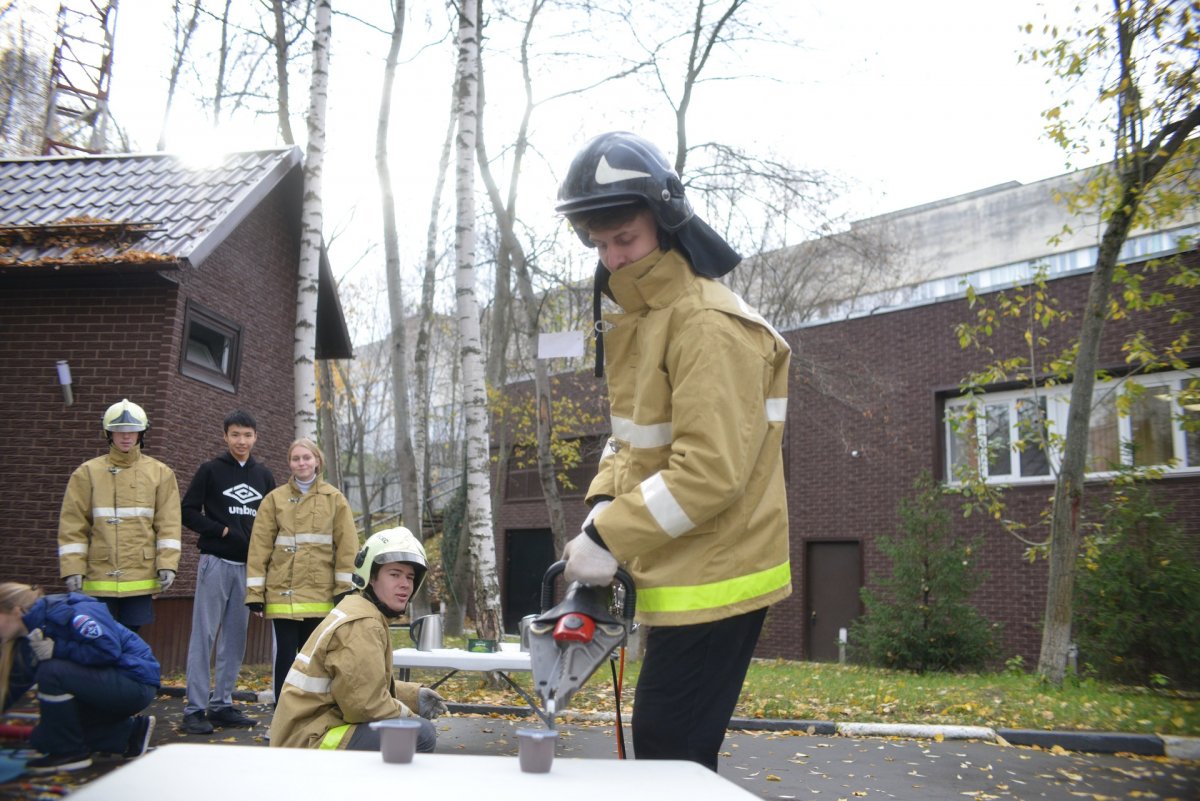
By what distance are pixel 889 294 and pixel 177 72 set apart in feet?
78.5

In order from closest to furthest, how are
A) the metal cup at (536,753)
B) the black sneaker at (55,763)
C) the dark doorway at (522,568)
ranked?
the metal cup at (536,753) < the black sneaker at (55,763) < the dark doorway at (522,568)

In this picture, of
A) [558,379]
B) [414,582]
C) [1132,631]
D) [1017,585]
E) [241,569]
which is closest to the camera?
[414,582]

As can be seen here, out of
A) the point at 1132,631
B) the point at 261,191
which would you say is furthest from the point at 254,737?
the point at 1132,631

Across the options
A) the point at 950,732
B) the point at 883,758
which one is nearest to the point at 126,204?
the point at 883,758

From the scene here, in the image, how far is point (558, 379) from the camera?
27016 millimetres

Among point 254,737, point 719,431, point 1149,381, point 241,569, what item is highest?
point 1149,381

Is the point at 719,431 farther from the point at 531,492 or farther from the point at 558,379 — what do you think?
the point at 531,492

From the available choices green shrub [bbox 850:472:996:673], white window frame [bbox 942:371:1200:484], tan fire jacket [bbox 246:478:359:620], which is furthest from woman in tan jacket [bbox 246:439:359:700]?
white window frame [bbox 942:371:1200:484]

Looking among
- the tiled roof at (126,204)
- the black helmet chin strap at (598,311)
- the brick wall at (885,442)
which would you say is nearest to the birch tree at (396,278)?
the tiled roof at (126,204)

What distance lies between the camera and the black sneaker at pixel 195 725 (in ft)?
22.6

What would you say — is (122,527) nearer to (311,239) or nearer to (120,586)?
(120,586)

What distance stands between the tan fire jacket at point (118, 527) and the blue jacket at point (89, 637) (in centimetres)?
194

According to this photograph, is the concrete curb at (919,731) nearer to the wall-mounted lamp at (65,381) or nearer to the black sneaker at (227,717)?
the black sneaker at (227,717)

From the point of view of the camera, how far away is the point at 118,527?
7121 millimetres
